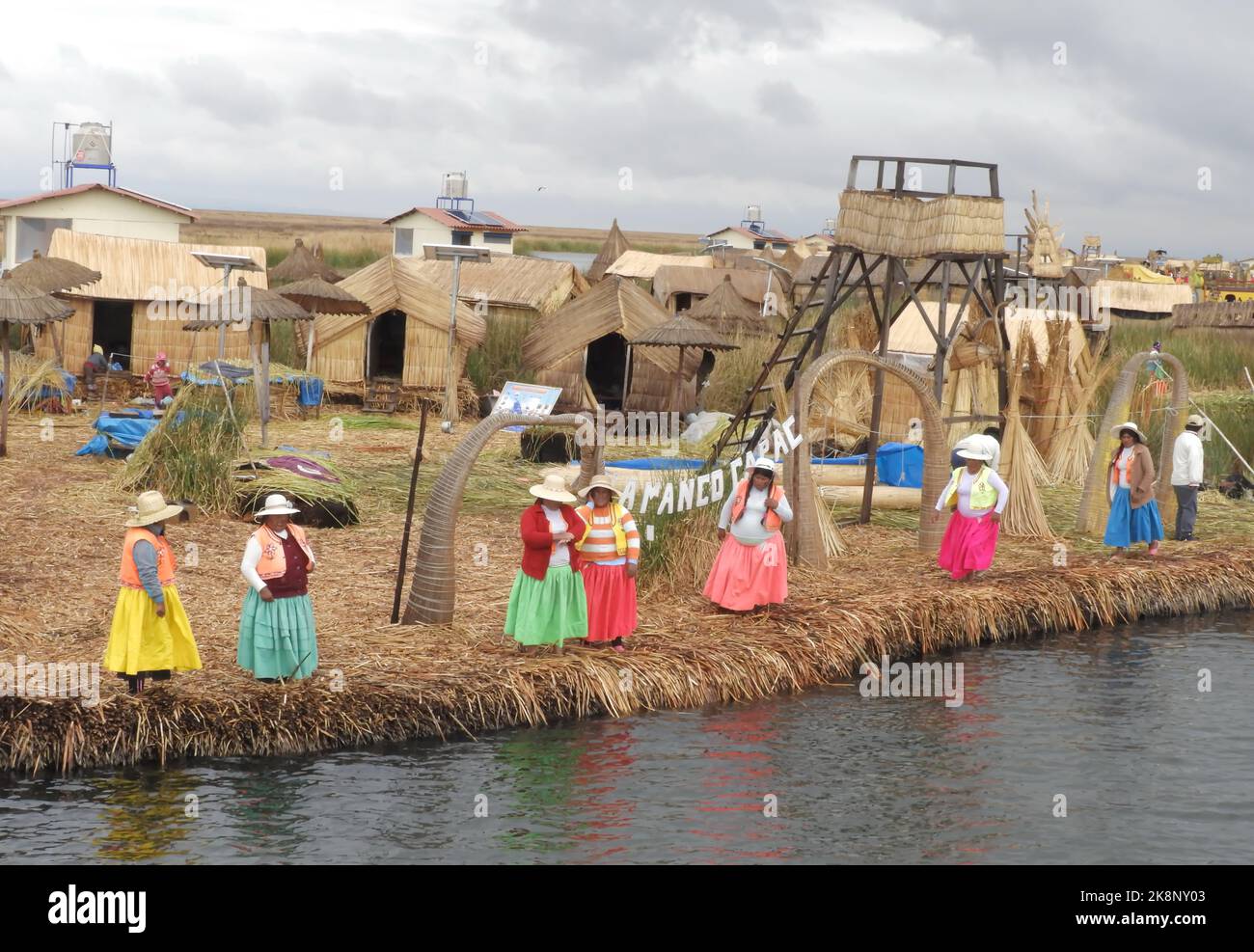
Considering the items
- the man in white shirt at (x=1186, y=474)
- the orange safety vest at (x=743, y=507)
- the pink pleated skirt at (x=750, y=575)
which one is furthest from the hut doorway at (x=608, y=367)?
the orange safety vest at (x=743, y=507)

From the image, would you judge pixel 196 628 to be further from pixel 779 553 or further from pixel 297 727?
pixel 779 553

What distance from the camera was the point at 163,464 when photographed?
1520 centimetres

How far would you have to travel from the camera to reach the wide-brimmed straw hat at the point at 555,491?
9852mm

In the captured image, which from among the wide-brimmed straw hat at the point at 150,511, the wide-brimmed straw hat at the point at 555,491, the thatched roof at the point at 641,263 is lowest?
the wide-brimmed straw hat at the point at 150,511

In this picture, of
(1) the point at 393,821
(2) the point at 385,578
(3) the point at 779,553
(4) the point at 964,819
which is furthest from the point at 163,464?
(4) the point at 964,819

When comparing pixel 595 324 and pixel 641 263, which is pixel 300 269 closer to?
pixel 595 324

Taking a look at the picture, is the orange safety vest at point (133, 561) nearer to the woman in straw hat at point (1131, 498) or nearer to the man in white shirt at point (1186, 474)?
the woman in straw hat at point (1131, 498)

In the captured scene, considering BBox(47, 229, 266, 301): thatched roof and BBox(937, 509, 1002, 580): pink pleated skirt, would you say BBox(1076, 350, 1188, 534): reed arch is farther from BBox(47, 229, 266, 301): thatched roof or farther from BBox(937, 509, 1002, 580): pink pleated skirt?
BBox(47, 229, 266, 301): thatched roof

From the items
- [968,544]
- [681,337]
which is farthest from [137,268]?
[968,544]

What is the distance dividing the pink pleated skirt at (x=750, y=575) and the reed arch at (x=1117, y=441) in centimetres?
559

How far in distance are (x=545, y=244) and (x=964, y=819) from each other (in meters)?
78.3

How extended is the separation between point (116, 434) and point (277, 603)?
10.2m

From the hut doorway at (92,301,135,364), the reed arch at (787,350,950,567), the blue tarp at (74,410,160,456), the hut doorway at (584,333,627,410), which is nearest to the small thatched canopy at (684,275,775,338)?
the hut doorway at (584,333,627,410)

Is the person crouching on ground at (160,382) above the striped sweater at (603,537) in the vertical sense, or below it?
above
